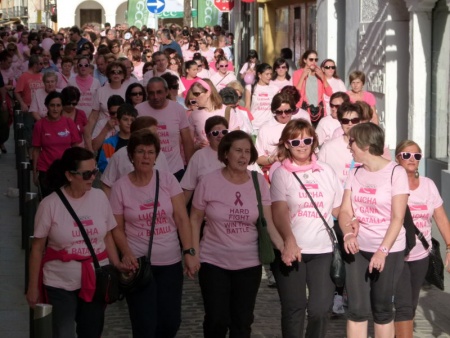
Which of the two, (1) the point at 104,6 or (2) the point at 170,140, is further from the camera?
(1) the point at 104,6

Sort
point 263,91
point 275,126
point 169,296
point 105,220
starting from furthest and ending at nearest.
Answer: point 263,91 → point 275,126 → point 169,296 → point 105,220

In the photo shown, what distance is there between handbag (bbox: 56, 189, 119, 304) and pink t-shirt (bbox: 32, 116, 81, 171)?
178 inches

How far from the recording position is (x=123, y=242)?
23.4ft

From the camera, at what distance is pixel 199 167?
833cm

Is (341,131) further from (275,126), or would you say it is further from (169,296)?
(169,296)

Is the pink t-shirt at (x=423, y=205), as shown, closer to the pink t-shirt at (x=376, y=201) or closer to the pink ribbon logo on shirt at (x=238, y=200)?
the pink t-shirt at (x=376, y=201)

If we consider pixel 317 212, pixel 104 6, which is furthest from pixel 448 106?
pixel 104 6

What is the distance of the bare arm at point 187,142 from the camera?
10.6 metres

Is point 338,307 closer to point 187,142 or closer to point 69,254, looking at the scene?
point 187,142

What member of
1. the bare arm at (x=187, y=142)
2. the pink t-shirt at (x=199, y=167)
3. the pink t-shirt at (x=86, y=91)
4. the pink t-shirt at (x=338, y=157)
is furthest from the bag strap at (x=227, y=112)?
the pink t-shirt at (x=86, y=91)

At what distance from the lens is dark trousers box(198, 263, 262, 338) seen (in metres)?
7.25

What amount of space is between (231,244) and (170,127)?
3.51m

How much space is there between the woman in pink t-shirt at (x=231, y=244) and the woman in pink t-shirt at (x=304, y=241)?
0.37 ft

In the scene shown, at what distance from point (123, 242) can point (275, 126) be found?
3.36 meters
